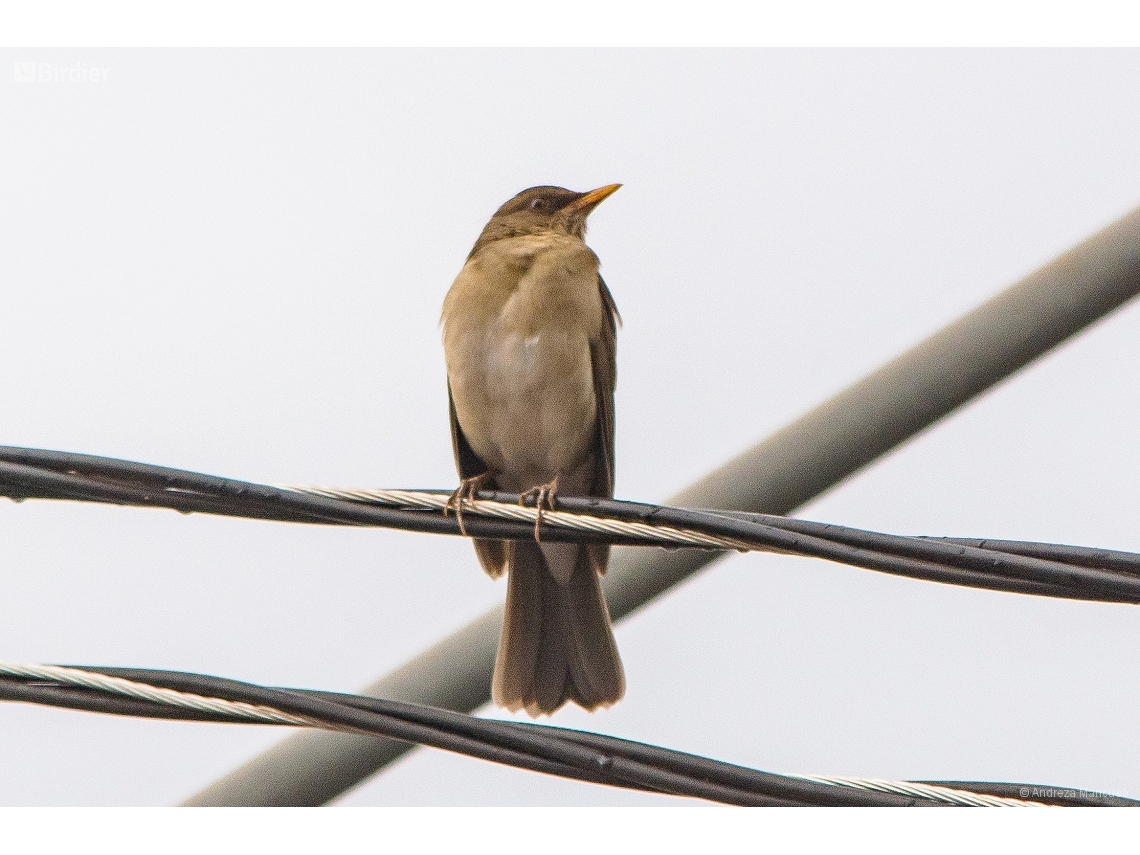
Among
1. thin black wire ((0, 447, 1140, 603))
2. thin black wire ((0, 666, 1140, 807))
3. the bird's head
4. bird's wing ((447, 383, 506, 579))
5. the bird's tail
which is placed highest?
the bird's head

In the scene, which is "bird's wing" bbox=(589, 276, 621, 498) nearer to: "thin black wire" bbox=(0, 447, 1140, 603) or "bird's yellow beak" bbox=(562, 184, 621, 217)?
"bird's yellow beak" bbox=(562, 184, 621, 217)

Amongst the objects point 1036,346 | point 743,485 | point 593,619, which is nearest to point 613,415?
point 593,619

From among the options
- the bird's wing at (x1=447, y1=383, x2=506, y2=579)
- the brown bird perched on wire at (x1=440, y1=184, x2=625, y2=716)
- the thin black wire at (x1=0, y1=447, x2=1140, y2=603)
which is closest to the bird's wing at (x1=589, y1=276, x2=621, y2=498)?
the brown bird perched on wire at (x1=440, y1=184, x2=625, y2=716)

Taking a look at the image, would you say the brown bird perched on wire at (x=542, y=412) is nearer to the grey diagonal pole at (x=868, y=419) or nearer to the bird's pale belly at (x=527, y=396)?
the bird's pale belly at (x=527, y=396)

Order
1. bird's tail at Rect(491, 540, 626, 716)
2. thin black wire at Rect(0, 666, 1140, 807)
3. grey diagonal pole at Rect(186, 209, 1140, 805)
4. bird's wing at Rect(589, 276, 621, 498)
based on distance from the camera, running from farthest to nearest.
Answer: bird's wing at Rect(589, 276, 621, 498) < bird's tail at Rect(491, 540, 626, 716) < grey diagonal pole at Rect(186, 209, 1140, 805) < thin black wire at Rect(0, 666, 1140, 807)

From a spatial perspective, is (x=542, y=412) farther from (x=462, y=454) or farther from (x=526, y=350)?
(x=462, y=454)
